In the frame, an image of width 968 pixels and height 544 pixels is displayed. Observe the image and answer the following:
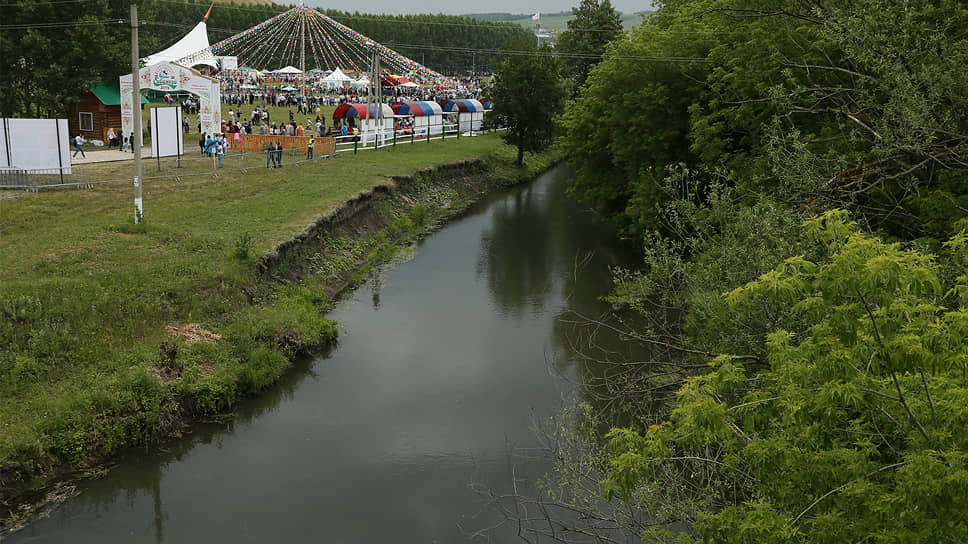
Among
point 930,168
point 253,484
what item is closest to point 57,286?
point 253,484

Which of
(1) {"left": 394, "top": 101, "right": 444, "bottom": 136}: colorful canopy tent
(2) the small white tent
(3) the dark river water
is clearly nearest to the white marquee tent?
(1) {"left": 394, "top": 101, "right": 444, "bottom": 136}: colorful canopy tent

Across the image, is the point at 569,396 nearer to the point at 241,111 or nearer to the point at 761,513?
the point at 761,513

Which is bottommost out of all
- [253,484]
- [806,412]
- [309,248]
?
[253,484]

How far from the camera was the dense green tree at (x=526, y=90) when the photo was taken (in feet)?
147

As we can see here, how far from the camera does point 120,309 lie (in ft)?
54.2

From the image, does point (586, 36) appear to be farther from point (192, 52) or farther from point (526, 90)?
point (192, 52)

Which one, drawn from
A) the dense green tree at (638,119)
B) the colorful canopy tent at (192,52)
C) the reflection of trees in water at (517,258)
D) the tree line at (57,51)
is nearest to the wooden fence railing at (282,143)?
the tree line at (57,51)

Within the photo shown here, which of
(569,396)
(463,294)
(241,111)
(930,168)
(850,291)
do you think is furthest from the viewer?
(241,111)

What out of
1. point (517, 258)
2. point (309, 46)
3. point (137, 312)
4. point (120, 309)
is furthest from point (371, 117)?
point (309, 46)

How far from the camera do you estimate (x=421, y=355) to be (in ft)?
60.4

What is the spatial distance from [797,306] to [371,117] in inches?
1654

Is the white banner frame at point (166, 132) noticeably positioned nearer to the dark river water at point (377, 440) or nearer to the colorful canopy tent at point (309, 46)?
the dark river water at point (377, 440)

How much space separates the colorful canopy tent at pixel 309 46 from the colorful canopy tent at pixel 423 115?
320 cm

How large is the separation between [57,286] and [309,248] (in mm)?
8128
